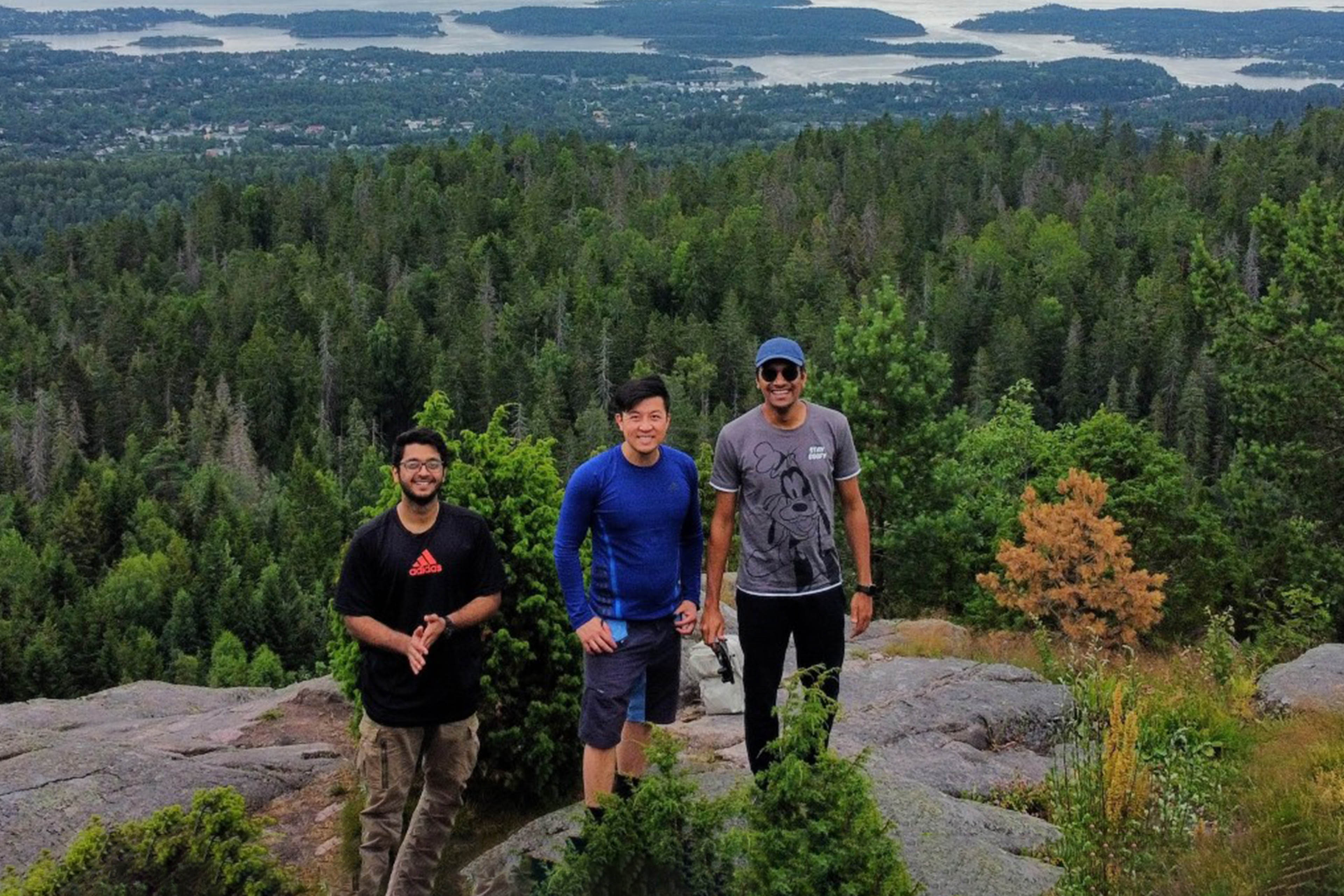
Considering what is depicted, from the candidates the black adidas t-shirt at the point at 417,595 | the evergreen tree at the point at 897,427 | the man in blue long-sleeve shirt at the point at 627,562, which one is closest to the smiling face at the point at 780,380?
the man in blue long-sleeve shirt at the point at 627,562

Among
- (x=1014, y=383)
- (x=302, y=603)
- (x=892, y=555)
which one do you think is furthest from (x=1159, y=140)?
(x=892, y=555)

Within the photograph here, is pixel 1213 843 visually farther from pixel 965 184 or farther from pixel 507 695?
pixel 965 184

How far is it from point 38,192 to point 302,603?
472 feet

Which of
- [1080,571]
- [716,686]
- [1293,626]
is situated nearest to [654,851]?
[716,686]

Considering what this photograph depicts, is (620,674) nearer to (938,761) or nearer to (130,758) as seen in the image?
(938,761)

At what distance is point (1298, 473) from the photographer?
20609 mm

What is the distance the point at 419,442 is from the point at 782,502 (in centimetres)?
173

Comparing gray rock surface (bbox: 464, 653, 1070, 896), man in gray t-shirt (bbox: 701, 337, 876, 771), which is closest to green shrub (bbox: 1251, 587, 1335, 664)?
gray rock surface (bbox: 464, 653, 1070, 896)

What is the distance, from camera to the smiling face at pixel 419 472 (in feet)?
20.1

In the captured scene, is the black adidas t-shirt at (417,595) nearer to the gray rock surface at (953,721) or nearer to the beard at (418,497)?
the beard at (418,497)

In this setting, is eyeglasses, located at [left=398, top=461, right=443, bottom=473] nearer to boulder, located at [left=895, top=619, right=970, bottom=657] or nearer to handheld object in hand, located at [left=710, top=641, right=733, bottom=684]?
handheld object in hand, located at [left=710, top=641, right=733, bottom=684]

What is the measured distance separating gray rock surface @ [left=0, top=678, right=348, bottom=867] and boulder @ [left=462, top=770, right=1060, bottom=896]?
259 cm

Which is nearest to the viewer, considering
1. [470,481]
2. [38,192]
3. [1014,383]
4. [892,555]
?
[470,481]

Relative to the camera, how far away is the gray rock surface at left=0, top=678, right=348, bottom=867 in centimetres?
796
